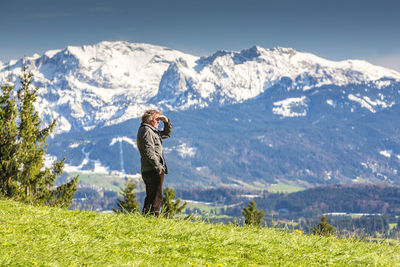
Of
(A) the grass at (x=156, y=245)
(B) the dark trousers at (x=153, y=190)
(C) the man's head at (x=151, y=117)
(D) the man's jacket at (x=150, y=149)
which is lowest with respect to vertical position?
(A) the grass at (x=156, y=245)

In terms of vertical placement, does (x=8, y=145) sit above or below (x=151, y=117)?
above

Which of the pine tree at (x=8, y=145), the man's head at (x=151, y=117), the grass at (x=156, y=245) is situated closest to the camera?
the grass at (x=156, y=245)

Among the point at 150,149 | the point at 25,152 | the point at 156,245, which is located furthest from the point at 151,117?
Answer: the point at 25,152

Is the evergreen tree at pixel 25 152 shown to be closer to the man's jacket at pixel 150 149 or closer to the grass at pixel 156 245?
the man's jacket at pixel 150 149

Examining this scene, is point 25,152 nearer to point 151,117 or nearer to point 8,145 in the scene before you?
point 8,145

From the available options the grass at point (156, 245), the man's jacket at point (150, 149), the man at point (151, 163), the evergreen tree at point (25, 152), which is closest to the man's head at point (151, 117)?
the man at point (151, 163)

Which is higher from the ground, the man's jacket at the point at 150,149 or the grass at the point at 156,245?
the man's jacket at the point at 150,149

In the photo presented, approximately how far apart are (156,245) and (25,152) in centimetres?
2463

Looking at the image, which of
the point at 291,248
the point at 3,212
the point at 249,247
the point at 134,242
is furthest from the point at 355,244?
the point at 3,212

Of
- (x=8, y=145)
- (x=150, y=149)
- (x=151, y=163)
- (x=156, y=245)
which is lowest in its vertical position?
(x=156, y=245)

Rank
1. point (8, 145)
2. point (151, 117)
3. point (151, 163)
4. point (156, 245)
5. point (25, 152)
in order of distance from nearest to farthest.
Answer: point (156, 245) → point (151, 163) → point (151, 117) → point (8, 145) → point (25, 152)

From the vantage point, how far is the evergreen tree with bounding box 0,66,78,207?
1194 inches

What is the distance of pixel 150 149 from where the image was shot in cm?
1467

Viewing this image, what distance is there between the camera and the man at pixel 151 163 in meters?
14.6
